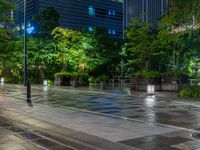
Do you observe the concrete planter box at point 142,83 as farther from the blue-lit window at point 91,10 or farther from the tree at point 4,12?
the blue-lit window at point 91,10

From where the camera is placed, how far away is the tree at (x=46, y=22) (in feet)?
176

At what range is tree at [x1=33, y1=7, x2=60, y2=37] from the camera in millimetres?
53531

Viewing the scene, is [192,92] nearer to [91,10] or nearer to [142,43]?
[142,43]

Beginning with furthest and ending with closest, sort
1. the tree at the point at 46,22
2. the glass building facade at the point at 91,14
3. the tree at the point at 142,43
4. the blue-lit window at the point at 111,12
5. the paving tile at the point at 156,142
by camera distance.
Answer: the blue-lit window at the point at 111,12
the glass building facade at the point at 91,14
the tree at the point at 46,22
the tree at the point at 142,43
the paving tile at the point at 156,142

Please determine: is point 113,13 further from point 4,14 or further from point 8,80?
point 4,14

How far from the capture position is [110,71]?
50.1m

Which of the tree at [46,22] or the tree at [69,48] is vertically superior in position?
the tree at [46,22]

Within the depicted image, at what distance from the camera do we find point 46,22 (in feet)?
178

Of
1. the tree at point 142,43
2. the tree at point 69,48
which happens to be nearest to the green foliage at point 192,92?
the tree at point 142,43

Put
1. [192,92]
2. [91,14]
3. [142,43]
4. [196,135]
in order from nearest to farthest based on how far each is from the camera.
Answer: [196,135] < [192,92] < [142,43] < [91,14]

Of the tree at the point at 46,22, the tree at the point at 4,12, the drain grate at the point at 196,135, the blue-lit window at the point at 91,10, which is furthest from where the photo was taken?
the blue-lit window at the point at 91,10

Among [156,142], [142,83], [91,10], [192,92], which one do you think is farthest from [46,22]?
[91,10]

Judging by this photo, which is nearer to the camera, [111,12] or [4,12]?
[4,12]

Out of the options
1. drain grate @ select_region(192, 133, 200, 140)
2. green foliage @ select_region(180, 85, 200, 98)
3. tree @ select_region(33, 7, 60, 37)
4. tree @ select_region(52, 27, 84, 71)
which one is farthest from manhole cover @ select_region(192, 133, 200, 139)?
tree @ select_region(33, 7, 60, 37)
